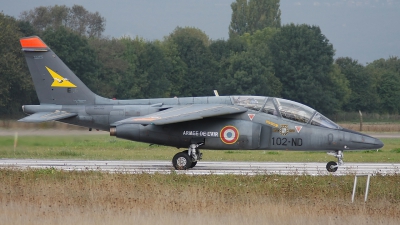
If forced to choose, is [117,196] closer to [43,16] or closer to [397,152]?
[397,152]

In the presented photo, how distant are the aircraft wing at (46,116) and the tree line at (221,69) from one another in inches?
1349

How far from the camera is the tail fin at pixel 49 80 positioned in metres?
21.1

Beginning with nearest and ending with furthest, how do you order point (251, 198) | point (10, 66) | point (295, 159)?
point (251, 198) < point (295, 159) < point (10, 66)

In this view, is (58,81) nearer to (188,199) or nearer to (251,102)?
(251,102)

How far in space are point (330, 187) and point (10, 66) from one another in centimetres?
4100

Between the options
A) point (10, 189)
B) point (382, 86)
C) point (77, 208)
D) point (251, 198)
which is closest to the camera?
point (77, 208)

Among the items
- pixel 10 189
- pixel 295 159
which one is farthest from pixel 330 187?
pixel 295 159

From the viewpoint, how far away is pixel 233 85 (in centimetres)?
7100

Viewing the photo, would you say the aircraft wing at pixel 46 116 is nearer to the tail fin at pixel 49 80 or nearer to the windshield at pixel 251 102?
the tail fin at pixel 49 80

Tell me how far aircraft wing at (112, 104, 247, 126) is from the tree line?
37.1m

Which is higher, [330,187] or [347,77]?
[347,77]

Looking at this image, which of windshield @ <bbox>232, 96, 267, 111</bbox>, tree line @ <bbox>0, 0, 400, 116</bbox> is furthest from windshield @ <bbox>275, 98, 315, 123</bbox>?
tree line @ <bbox>0, 0, 400, 116</bbox>

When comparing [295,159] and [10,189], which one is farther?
[295,159]

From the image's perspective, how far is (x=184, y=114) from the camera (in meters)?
18.9
